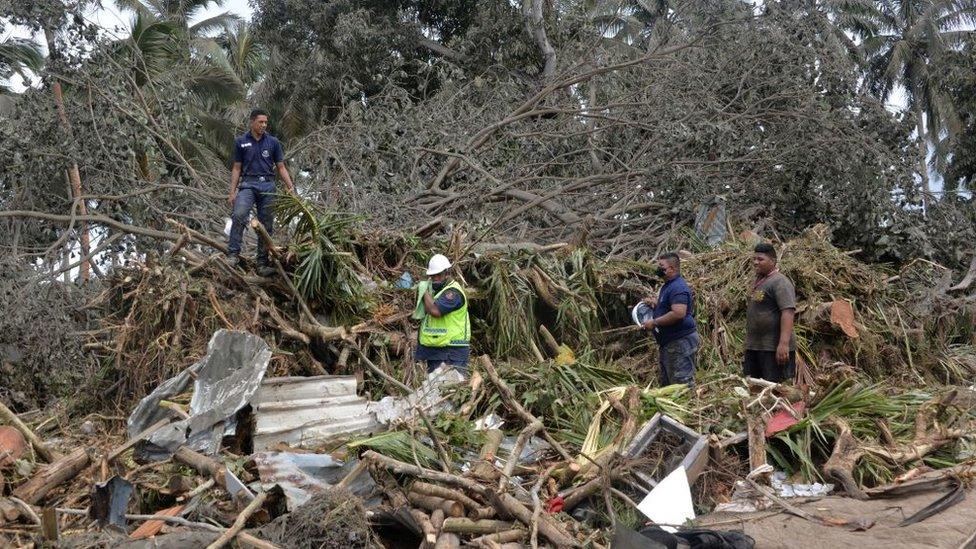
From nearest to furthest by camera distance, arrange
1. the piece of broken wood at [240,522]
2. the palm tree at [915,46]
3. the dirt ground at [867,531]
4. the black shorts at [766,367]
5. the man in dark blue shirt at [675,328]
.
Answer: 1. the piece of broken wood at [240,522]
2. the dirt ground at [867,531]
3. the man in dark blue shirt at [675,328]
4. the black shorts at [766,367]
5. the palm tree at [915,46]

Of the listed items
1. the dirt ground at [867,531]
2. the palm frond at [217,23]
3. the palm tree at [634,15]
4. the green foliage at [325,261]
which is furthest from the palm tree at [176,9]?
the dirt ground at [867,531]

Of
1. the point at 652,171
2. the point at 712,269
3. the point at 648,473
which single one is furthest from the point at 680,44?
the point at 648,473

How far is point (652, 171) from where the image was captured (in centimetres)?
1013

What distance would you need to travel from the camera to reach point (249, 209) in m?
7.41


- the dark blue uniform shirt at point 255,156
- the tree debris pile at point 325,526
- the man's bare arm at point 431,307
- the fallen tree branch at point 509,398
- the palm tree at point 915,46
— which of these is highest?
the palm tree at point 915,46

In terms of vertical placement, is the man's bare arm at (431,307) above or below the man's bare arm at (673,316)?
above

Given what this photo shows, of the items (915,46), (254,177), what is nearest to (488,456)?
(254,177)

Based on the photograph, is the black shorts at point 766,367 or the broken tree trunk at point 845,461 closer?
the broken tree trunk at point 845,461

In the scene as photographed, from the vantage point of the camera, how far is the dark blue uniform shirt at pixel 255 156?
24.4 feet

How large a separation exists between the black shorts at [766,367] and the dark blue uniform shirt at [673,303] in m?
0.53

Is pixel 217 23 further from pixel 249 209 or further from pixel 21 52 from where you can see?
pixel 249 209

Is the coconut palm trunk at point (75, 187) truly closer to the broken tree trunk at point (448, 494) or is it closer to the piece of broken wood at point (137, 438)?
the piece of broken wood at point (137, 438)

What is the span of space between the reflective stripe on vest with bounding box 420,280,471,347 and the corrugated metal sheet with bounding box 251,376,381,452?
1.97ft

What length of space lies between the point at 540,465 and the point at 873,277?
4.87 m
